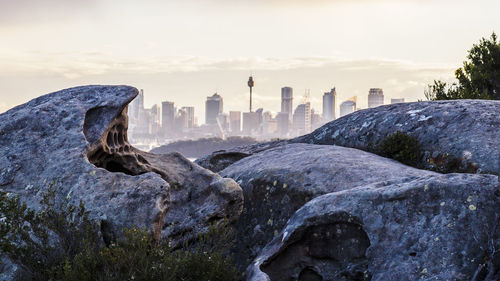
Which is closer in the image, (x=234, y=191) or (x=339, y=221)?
(x=339, y=221)

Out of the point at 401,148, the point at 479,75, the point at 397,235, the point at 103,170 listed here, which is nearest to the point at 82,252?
the point at 103,170

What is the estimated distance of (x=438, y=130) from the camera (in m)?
14.0

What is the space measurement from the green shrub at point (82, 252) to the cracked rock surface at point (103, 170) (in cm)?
35

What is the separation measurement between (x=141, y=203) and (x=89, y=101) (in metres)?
3.00

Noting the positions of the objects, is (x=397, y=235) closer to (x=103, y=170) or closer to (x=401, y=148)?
(x=103, y=170)

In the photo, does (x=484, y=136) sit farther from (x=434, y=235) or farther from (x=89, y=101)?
(x=89, y=101)

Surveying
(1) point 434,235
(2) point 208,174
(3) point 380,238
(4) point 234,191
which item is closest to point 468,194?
(1) point 434,235

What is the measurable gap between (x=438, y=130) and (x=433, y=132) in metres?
0.12

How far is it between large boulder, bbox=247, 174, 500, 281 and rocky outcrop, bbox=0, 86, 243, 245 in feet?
7.24

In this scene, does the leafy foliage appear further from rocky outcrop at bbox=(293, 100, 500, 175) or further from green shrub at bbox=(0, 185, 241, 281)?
green shrub at bbox=(0, 185, 241, 281)

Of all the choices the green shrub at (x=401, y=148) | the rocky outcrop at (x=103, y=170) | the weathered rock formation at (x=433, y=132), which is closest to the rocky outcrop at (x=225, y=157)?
the weathered rock formation at (x=433, y=132)

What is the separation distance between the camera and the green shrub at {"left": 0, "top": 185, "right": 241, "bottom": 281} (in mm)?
7953

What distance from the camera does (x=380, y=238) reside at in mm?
7969

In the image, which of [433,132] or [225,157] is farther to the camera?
[225,157]
